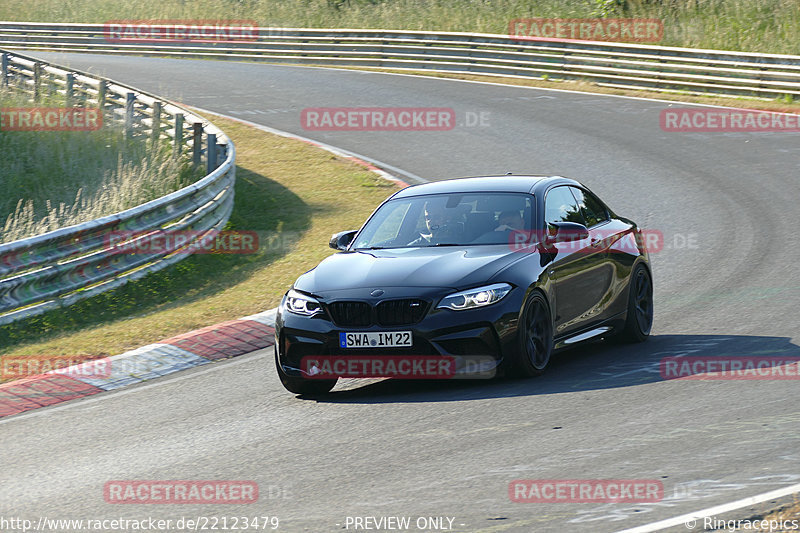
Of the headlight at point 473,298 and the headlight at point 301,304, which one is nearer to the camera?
the headlight at point 473,298

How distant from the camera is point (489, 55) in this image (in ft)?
105

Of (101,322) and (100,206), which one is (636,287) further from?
(100,206)

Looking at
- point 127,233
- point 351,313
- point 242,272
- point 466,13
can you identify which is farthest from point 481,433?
point 466,13

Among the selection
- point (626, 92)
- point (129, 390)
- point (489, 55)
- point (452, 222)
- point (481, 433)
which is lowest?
point (626, 92)

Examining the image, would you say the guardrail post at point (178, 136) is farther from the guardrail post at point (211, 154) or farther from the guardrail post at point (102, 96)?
the guardrail post at point (102, 96)

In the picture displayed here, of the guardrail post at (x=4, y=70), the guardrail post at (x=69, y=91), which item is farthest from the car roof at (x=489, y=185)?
the guardrail post at (x=4, y=70)

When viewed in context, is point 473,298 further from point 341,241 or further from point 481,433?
point 341,241

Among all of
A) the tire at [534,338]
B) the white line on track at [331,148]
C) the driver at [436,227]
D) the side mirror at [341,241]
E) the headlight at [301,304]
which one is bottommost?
the white line on track at [331,148]

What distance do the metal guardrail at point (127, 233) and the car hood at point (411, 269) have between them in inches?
167

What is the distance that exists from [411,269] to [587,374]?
157 cm

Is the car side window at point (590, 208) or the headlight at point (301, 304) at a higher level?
the car side window at point (590, 208)

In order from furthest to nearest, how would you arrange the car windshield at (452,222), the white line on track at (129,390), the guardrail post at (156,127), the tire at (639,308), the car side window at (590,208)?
the guardrail post at (156,127)
the car side window at (590,208)
the tire at (639,308)
the car windshield at (452,222)
the white line on track at (129,390)

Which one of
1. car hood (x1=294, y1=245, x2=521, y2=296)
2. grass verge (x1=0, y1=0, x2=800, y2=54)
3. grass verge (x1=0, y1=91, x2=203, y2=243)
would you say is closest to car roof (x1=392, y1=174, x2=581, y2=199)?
car hood (x1=294, y1=245, x2=521, y2=296)

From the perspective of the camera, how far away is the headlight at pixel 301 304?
8336 mm
